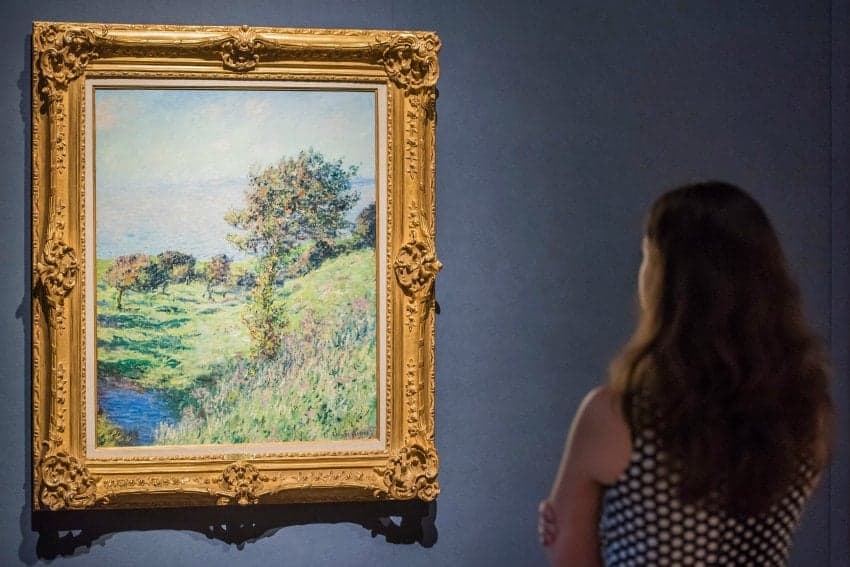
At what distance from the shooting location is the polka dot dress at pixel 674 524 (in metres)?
1.34

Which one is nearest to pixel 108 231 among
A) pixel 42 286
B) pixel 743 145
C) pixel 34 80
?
pixel 42 286

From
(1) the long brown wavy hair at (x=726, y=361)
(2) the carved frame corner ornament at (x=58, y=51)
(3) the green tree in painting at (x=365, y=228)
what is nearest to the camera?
(1) the long brown wavy hair at (x=726, y=361)

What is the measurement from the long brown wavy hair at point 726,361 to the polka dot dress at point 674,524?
1.1 inches

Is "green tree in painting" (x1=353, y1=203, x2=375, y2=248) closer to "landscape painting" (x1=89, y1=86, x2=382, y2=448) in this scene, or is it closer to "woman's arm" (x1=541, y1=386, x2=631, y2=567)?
"landscape painting" (x1=89, y1=86, x2=382, y2=448)

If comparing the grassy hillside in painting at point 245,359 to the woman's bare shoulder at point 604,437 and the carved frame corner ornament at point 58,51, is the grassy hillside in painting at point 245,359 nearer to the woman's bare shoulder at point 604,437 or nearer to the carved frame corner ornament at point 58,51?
the carved frame corner ornament at point 58,51

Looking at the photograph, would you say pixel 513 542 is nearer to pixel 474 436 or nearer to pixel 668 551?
pixel 474 436

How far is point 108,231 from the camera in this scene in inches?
87.7

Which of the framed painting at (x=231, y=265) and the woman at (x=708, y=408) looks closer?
the woman at (x=708, y=408)

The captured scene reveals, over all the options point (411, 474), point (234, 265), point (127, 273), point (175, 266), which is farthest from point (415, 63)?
point (411, 474)

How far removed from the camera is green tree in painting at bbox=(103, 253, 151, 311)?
7.32 feet

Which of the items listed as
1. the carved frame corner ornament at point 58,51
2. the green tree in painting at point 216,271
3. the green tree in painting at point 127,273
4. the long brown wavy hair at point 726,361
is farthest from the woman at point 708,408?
the carved frame corner ornament at point 58,51

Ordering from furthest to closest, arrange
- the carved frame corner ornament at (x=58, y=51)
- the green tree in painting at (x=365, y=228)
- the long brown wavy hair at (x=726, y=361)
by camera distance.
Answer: the green tree in painting at (x=365, y=228) → the carved frame corner ornament at (x=58, y=51) → the long brown wavy hair at (x=726, y=361)

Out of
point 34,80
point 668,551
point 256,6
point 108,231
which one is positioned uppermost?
point 256,6

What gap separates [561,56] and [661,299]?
3.90ft
